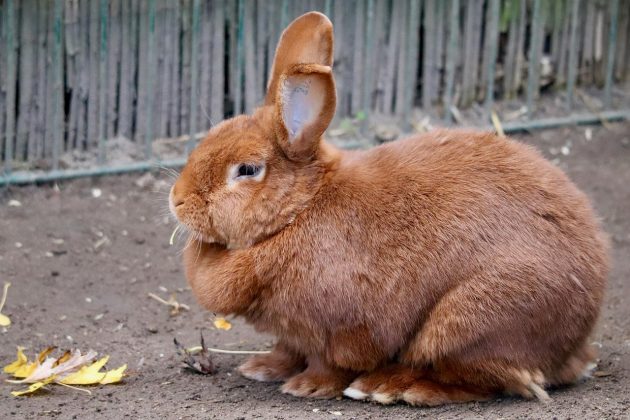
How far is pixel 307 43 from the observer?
4570 mm

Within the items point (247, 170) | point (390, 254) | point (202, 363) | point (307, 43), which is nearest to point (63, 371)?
point (202, 363)

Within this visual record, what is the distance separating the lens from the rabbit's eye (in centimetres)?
437

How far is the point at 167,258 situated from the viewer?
20.7ft

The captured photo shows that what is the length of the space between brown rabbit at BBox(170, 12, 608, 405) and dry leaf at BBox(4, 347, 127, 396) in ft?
1.97

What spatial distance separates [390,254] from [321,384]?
63 centimetres

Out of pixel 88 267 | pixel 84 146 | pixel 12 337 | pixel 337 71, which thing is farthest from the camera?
pixel 337 71

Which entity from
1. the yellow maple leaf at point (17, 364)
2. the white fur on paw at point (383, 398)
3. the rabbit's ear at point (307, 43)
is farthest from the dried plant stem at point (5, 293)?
the white fur on paw at point (383, 398)

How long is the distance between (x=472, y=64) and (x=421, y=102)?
16.7 inches

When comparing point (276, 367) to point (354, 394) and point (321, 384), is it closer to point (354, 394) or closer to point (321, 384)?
point (321, 384)

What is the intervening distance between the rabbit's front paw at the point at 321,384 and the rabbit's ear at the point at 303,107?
0.86 metres

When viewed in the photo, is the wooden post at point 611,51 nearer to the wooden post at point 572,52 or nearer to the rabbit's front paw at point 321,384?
the wooden post at point 572,52

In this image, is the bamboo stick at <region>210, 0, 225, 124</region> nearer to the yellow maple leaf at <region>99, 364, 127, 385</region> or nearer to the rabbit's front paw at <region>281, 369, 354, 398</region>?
the yellow maple leaf at <region>99, 364, 127, 385</region>

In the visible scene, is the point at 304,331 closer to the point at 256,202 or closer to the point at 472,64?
the point at 256,202

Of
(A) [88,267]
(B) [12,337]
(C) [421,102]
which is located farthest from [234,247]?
(C) [421,102]
